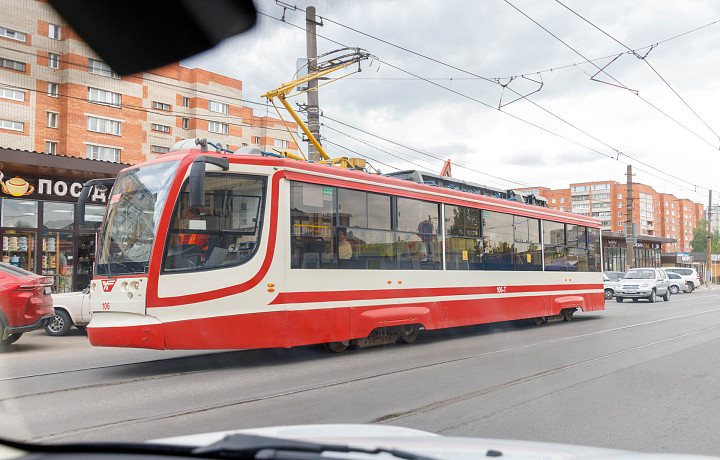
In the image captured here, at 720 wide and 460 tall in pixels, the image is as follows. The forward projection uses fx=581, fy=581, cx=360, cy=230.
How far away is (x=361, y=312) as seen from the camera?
9.38m

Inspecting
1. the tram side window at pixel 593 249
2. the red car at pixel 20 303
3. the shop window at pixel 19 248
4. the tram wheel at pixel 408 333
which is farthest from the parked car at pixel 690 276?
the red car at pixel 20 303

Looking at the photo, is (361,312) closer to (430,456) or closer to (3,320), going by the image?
(3,320)

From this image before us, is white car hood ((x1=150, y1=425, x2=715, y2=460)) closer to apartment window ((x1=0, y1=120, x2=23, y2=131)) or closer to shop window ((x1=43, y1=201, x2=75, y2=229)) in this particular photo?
shop window ((x1=43, y1=201, x2=75, y2=229))

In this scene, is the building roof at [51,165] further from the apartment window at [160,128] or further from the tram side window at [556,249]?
the apartment window at [160,128]

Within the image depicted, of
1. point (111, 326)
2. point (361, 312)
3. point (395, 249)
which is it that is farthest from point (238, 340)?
point (395, 249)

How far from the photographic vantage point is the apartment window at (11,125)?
35.0 metres

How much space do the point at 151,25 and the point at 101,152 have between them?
123ft

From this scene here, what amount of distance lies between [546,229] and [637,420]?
9.78 metres

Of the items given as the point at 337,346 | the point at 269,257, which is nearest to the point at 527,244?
the point at 337,346

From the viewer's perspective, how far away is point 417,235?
10750 millimetres

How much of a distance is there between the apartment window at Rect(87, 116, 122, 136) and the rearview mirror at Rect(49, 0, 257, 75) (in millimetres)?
36814

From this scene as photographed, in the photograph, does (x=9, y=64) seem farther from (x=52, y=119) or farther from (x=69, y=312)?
(x=52, y=119)

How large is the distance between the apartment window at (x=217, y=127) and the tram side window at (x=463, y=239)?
4145 centimetres

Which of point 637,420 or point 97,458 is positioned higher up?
point 97,458
